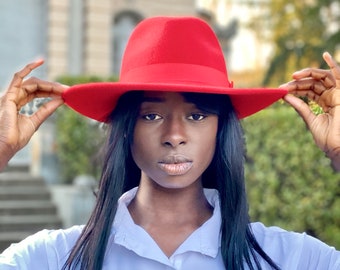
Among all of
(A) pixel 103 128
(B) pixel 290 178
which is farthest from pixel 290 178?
(A) pixel 103 128

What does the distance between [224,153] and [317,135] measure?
10.4 inches

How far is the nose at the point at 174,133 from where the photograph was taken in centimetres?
251

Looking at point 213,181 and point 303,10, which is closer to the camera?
point 213,181

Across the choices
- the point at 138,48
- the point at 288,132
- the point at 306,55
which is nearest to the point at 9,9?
the point at 306,55

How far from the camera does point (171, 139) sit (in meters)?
2.51

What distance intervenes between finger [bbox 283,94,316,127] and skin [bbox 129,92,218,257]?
0.75ft

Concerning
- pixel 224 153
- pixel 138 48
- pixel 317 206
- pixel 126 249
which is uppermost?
pixel 138 48

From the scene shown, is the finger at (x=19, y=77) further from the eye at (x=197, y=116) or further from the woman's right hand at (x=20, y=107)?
the eye at (x=197, y=116)

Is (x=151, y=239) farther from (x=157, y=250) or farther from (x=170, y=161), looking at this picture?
(x=170, y=161)

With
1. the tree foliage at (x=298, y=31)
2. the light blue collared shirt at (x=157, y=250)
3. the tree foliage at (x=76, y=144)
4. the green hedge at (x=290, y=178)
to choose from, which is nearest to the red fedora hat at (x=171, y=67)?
the light blue collared shirt at (x=157, y=250)

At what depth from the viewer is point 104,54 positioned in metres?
15.8

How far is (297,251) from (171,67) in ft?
2.02

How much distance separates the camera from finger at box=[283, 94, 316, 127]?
2674 mm

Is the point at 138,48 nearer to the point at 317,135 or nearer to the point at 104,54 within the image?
the point at 317,135
